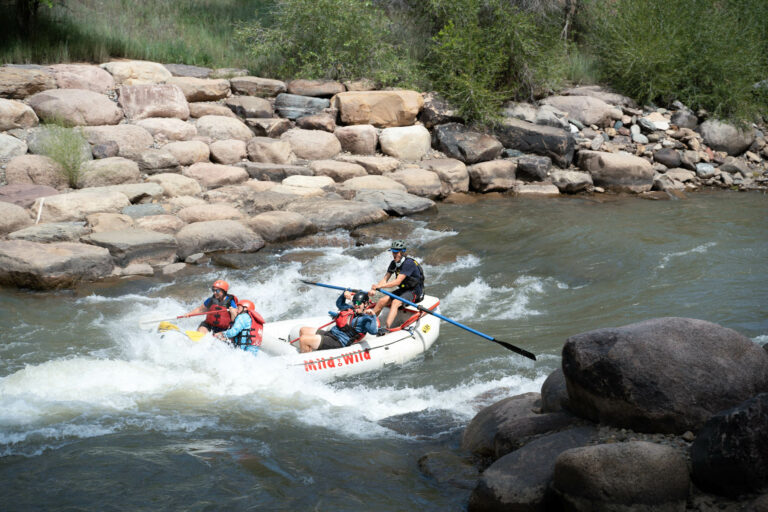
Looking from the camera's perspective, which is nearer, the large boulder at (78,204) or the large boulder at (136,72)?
the large boulder at (78,204)

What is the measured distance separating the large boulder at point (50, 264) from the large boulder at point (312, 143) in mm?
5435

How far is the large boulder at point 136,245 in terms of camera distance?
30.3ft

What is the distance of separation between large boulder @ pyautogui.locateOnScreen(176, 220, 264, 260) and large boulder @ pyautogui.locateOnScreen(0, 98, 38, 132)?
4.24m

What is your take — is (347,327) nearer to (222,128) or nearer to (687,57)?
(222,128)

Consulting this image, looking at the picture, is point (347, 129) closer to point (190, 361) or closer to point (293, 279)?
point (293, 279)

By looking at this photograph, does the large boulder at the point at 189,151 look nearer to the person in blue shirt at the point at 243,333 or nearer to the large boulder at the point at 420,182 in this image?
the large boulder at the point at 420,182

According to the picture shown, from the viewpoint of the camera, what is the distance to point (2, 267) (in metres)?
8.43

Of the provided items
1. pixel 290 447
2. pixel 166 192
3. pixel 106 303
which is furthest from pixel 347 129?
pixel 290 447

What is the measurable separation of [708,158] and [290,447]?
13110 millimetres

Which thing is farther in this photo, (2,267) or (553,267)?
(553,267)

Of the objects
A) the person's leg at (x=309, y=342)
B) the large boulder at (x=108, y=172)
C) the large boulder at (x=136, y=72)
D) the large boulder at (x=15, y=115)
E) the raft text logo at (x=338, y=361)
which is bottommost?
the raft text logo at (x=338, y=361)

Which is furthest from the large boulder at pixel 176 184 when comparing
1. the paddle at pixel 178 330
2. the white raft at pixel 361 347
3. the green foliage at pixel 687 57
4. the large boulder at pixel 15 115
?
the green foliage at pixel 687 57

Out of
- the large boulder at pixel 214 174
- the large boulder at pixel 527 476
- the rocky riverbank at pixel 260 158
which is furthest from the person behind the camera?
the large boulder at pixel 214 174

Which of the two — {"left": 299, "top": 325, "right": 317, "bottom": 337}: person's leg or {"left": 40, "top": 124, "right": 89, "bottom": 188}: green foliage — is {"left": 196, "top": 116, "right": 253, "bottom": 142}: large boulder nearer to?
{"left": 40, "top": 124, "right": 89, "bottom": 188}: green foliage
